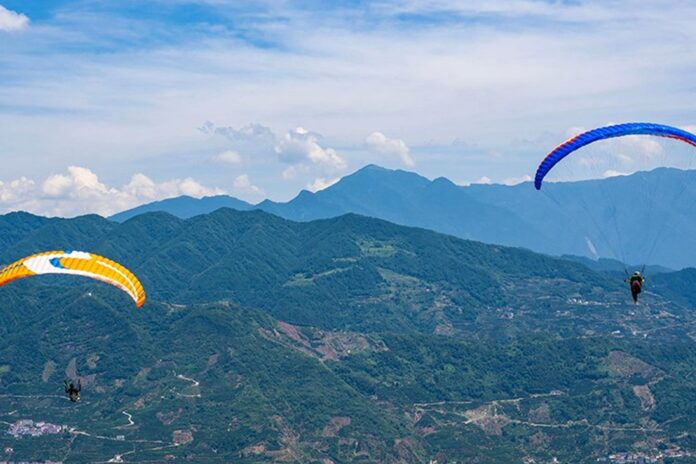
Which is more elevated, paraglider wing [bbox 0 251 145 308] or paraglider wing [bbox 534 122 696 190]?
paraglider wing [bbox 534 122 696 190]

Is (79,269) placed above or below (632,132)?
below

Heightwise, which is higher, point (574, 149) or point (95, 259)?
point (574, 149)

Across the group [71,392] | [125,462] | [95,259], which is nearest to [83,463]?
[125,462]

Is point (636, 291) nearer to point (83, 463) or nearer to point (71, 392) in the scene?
point (71, 392)

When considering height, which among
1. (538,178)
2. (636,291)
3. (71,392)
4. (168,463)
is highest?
(538,178)

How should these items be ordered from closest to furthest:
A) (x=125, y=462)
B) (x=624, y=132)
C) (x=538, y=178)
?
(x=624, y=132) → (x=538, y=178) → (x=125, y=462)

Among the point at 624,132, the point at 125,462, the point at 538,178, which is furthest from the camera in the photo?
the point at 125,462

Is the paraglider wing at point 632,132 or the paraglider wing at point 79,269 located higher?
the paraglider wing at point 632,132

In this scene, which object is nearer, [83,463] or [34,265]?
[34,265]
